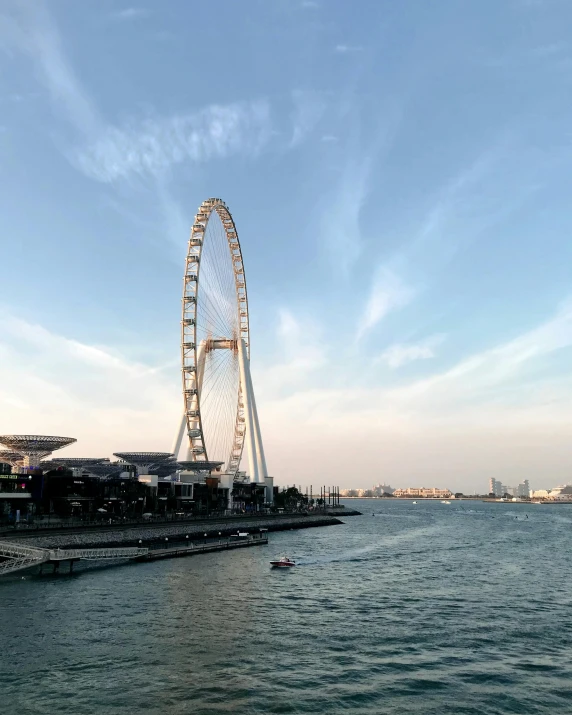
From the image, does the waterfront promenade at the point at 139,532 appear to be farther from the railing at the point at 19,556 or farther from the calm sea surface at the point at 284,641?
the calm sea surface at the point at 284,641

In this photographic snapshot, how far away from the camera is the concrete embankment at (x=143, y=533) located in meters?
61.8

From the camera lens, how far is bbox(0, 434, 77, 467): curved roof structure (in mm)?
92562

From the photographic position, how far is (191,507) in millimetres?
121750

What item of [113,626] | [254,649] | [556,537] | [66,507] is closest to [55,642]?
[113,626]

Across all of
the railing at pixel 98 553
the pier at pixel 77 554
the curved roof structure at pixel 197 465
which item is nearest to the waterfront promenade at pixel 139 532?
the pier at pixel 77 554

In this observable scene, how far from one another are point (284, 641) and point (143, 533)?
4546 cm

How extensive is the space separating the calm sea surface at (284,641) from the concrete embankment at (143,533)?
7249 millimetres

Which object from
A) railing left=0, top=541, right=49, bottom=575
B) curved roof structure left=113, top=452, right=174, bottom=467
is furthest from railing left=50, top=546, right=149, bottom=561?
curved roof structure left=113, top=452, right=174, bottom=467

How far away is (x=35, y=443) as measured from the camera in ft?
305

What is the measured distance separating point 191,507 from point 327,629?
87424 millimetres

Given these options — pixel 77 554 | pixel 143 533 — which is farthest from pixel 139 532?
pixel 77 554

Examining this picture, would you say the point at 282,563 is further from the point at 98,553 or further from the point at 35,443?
the point at 35,443

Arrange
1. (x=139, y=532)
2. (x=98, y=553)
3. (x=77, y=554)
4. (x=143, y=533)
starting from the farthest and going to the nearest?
(x=139, y=532)
(x=143, y=533)
(x=98, y=553)
(x=77, y=554)

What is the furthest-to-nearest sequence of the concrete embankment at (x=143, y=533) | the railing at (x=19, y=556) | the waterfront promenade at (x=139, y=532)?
the waterfront promenade at (x=139, y=532) < the concrete embankment at (x=143, y=533) < the railing at (x=19, y=556)
